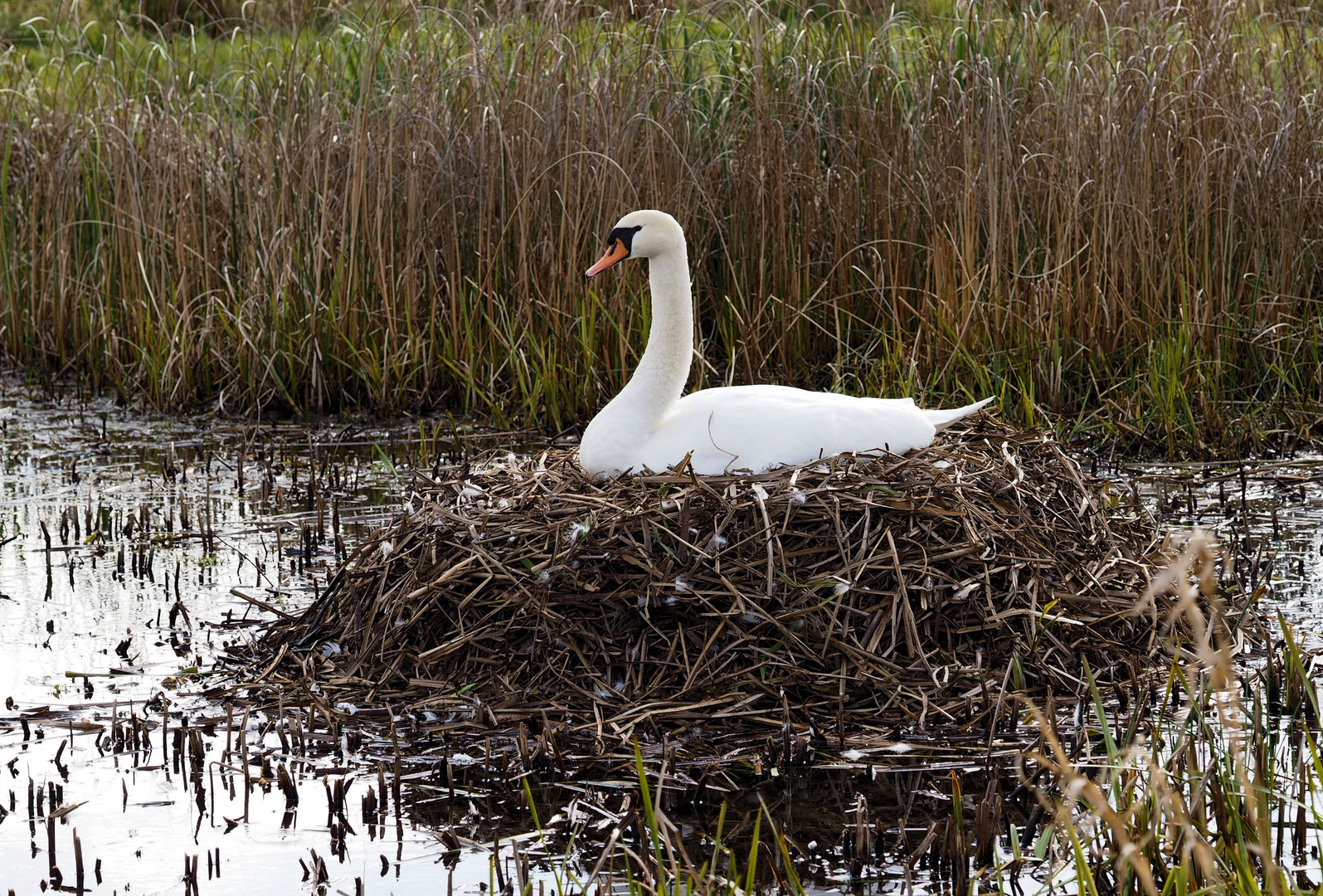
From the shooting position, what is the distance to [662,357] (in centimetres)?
547

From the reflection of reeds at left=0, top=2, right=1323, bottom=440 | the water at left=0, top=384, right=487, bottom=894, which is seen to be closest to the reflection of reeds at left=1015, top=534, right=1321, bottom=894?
the water at left=0, top=384, right=487, bottom=894

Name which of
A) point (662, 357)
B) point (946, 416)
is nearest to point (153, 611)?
point (662, 357)

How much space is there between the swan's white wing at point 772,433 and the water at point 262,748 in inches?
47.2

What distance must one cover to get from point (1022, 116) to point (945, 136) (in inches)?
16.4

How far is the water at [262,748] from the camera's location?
3658 mm

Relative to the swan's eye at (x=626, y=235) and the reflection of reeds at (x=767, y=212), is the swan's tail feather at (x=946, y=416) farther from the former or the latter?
the reflection of reeds at (x=767, y=212)

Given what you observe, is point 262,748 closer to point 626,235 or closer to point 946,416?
point 626,235

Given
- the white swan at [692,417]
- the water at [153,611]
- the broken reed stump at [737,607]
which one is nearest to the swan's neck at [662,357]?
the white swan at [692,417]

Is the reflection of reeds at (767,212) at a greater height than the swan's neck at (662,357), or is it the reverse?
the reflection of reeds at (767,212)

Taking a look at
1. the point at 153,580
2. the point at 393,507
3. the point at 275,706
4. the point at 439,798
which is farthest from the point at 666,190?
the point at 439,798

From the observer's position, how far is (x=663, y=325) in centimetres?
554

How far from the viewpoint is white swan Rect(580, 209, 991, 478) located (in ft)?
16.8

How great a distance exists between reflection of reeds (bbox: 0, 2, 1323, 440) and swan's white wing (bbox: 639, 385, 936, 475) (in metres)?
2.04

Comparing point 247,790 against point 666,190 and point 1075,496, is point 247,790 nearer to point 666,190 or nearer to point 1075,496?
point 1075,496
